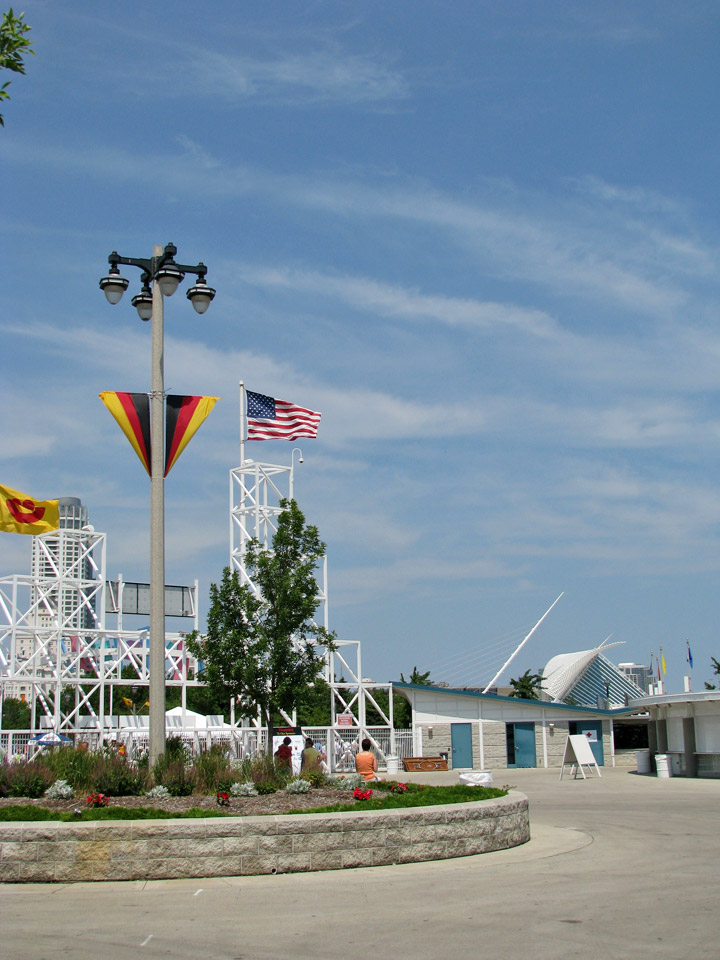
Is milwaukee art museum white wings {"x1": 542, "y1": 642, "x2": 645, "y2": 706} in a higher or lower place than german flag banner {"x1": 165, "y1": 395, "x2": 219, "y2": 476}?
lower

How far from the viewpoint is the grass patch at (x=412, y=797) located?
12509 mm

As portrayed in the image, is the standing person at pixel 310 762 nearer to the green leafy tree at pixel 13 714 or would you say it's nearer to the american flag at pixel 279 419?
the american flag at pixel 279 419

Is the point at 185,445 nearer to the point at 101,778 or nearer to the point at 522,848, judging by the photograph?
the point at 101,778

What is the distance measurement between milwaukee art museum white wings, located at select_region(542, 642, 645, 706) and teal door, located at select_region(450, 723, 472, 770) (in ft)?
115

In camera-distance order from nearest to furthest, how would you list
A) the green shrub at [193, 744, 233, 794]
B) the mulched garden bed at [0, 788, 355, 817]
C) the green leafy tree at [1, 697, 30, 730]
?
the mulched garden bed at [0, 788, 355, 817] < the green shrub at [193, 744, 233, 794] < the green leafy tree at [1, 697, 30, 730]

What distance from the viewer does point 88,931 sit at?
828cm

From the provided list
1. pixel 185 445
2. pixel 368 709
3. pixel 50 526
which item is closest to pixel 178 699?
pixel 368 709

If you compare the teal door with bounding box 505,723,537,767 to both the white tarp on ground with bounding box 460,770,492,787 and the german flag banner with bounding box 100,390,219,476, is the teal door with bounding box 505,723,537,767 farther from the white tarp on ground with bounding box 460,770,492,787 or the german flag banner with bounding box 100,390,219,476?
the german flag banner with bounding box 100,390,219,476

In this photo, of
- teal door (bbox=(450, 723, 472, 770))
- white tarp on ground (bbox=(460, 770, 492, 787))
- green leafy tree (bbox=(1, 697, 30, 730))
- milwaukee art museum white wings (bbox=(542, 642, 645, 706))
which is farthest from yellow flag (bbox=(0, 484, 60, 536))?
green leafy tree (bbox=(1, 697, 30, 730))

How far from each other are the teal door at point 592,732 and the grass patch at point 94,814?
107 ft

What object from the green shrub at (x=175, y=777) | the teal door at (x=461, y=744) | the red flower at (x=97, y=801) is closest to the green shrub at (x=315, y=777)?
the green shrub at (x=175, y=777)

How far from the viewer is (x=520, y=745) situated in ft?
134

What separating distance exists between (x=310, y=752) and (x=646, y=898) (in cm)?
824

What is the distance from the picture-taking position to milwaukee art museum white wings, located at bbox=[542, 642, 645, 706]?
7556cm
